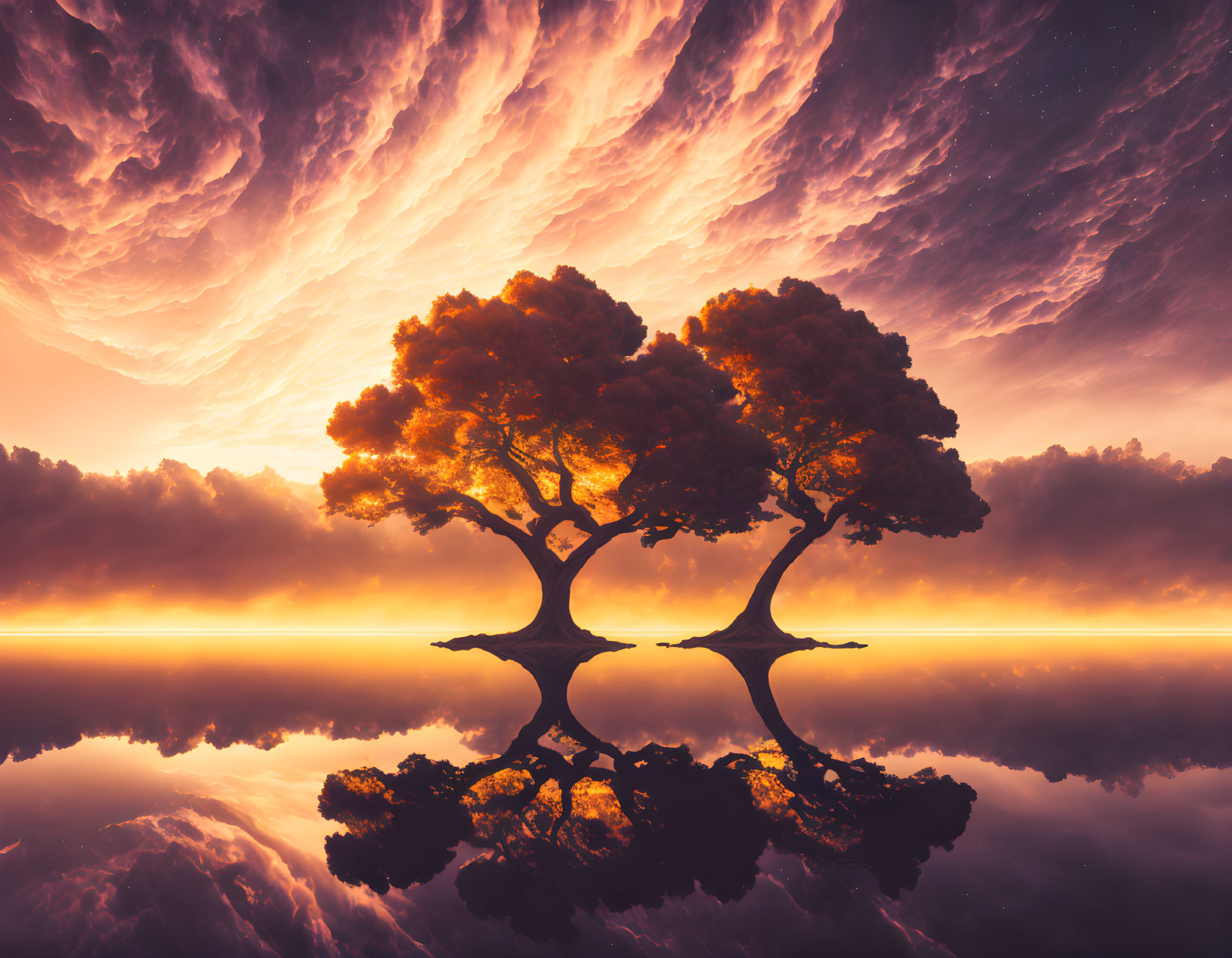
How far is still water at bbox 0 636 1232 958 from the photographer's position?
3.52 meters

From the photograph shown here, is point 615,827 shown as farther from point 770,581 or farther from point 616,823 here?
point 770,581

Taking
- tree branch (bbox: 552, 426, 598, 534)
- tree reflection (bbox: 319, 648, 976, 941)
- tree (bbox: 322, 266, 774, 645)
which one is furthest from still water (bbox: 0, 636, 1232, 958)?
tree branch (bbox: 552, 426, 598, 534)

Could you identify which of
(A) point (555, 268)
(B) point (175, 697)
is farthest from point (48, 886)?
(A) point (555, 268)

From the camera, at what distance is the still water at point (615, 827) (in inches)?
138

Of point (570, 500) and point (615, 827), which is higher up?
point (570, 500)

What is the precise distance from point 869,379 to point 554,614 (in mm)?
17637

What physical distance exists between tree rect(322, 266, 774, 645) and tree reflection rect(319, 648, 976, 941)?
51.4 feet

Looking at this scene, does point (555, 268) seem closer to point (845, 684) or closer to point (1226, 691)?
point (845, 684)

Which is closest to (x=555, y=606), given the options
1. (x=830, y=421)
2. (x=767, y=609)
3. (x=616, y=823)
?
(x=767, y=609)

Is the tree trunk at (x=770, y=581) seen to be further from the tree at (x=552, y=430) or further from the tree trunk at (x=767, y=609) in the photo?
the tree at (x=552, y=430)

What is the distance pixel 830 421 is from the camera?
25.2m

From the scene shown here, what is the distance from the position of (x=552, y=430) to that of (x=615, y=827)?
20.1 m

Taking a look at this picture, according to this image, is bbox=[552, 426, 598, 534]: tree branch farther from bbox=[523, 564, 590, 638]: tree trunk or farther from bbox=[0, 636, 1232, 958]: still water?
bbox=[0, 636, 1232, 958]: still water

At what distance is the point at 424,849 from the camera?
4691 millimetres
